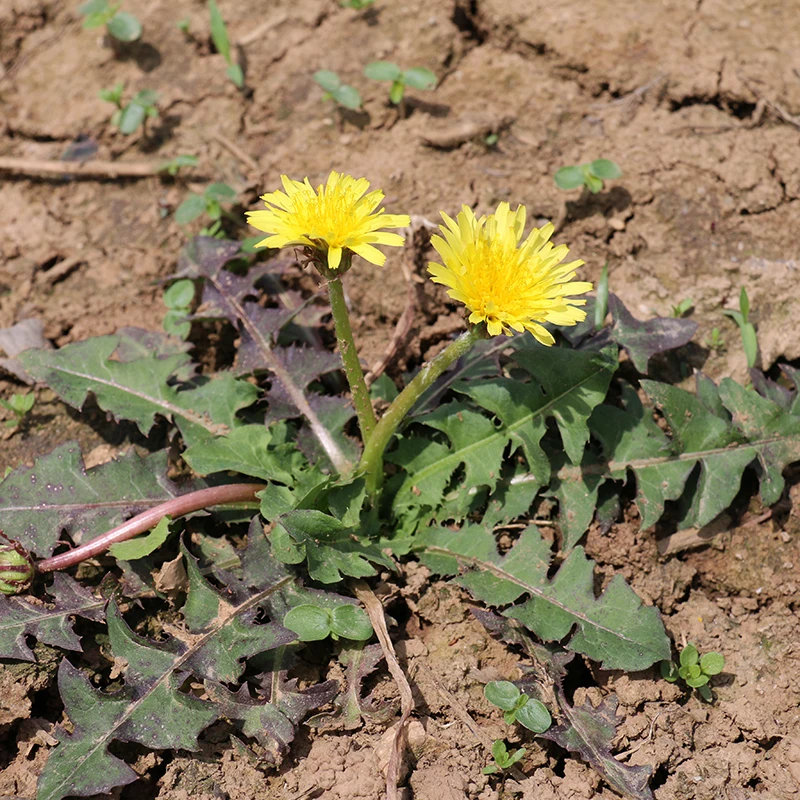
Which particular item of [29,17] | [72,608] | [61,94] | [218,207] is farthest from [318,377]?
[29,17]

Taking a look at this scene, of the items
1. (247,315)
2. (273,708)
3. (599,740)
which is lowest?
(599,740)

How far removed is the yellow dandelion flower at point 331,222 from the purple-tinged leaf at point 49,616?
1.43 meters

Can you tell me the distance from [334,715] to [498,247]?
169cm

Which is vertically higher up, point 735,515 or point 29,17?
point 29,17

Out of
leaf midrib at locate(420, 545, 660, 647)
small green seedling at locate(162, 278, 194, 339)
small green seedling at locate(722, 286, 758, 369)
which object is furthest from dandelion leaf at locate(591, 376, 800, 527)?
small green seedling at locate(162, 278, 194, 339)

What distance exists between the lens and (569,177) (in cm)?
366

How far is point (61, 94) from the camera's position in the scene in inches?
175

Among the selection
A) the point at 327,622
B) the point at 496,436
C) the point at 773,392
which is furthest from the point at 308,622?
the point at 773,392

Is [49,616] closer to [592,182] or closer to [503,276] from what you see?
[503,276]

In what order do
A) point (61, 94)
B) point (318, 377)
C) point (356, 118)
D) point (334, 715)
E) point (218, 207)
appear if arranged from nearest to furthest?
point (334, 715)
point (318, 377)
point (218, 207)
point (356, 118)
point (61, 94)

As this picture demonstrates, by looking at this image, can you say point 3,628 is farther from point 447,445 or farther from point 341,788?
point 447,445

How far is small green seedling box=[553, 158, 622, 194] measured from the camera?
3.63 metres

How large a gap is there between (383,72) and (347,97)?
22 centimetres

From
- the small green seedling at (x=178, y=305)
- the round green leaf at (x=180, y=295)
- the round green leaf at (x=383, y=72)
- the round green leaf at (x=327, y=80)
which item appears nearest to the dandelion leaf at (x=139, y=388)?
the small green seedling at (x=178, y=305)
